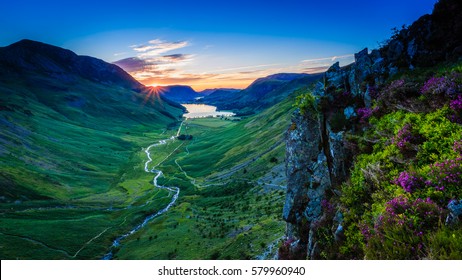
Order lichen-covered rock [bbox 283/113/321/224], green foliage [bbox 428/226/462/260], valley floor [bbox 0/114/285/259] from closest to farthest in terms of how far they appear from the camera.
→ green foliage [bbox 428/226/462/260] → lichen-covered rock [bbox 283/113/321/224] → valley floor [bbox 0/114/285/259]

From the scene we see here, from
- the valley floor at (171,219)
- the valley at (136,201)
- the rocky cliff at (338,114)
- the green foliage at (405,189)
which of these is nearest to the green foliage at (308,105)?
the rocky cliff at (338,114)

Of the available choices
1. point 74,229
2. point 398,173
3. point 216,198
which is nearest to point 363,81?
point 398,173

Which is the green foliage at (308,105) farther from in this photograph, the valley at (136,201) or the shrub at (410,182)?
the valley at (136,201)

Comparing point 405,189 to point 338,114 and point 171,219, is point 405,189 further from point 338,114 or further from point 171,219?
point 171,219

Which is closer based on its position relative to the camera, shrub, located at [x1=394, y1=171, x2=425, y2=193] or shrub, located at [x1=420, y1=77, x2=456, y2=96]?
shrub, located at [x1=394, y1=171, x2=425, y2=193]

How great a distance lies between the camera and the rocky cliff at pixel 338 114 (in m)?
18.5

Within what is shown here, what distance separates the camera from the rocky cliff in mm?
18547

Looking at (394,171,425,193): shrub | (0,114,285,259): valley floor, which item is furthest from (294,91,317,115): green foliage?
(0,114,285,259): valley floor

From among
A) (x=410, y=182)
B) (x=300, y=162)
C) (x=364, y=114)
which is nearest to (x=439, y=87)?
(x=364, y=114)

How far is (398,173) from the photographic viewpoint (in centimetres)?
1259

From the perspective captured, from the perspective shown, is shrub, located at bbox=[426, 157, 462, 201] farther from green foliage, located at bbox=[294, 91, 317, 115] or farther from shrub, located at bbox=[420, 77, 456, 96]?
green foliage, located at bbox=[294, 91, 317, 115]
